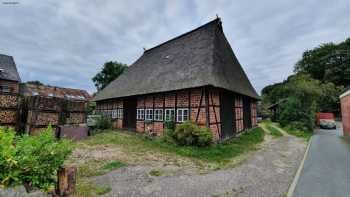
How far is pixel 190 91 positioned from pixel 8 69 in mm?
22691

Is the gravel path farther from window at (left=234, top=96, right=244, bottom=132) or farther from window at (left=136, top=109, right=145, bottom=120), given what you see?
window at (left=136, top=109, right=145, bottom=120)

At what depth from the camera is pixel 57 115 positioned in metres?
9.38

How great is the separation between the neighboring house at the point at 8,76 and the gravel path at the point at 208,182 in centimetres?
2076

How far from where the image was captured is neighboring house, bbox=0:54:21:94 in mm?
18153

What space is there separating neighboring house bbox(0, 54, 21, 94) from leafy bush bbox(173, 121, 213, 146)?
20.2m

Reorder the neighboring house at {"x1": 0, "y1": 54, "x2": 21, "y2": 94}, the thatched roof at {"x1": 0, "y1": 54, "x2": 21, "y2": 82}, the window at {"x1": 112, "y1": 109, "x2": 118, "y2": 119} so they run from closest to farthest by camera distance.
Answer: the window at {"x1": 112, "y1": 109, "x2": 118, "y2": 119} → the neighboring house at {"x1": 0, "y1": 54, "x2": 21, "y2": 94} → the thatched roof at {"x1": 0, "y1": 54, "x2": 21, "y2": 82}

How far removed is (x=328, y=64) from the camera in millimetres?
37500

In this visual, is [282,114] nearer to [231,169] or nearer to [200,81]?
[200,81]

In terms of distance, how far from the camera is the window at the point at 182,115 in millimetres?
9030

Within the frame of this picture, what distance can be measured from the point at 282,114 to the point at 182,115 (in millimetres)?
14194

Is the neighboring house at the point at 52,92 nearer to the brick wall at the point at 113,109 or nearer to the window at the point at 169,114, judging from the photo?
the brick wall at the point at 113,109

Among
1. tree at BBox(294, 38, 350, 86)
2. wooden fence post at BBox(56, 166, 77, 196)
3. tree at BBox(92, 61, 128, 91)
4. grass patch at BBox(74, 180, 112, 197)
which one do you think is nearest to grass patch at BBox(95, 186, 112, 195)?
grass patch at BBox(74, 180, 112, 197)

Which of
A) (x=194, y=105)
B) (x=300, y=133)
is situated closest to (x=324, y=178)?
(x=194, y=105)

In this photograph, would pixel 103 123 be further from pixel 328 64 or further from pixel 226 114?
pixel 328 64
